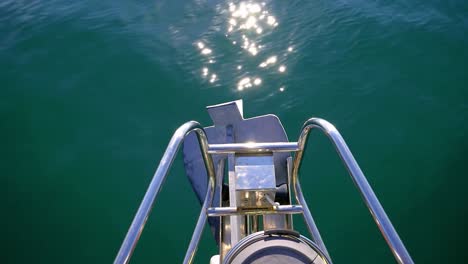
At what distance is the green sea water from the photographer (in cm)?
388

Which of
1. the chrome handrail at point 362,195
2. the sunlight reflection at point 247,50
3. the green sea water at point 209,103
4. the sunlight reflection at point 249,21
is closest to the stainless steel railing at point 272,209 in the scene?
the chrome handrail at point 362,195

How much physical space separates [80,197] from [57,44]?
2.94m

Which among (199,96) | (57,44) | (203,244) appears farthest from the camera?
(57,44)

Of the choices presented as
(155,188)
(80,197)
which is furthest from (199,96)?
(155,188)

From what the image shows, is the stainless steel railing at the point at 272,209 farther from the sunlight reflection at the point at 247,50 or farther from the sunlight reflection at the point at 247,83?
the sunlight reflection at the point at 247,50

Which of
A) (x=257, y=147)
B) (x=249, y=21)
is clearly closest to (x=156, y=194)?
(x=257, y=147)

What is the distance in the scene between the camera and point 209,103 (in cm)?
488

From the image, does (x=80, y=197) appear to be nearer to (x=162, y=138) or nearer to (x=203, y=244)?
(x=162, y=138)

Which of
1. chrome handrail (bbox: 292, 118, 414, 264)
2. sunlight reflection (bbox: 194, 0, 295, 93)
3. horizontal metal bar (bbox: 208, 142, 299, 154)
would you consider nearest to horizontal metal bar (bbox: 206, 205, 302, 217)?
chrome handrail (bbox: 292, 118, 414, 264)

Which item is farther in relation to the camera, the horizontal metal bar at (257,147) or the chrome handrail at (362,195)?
the horizontal metal bar at (257,147)

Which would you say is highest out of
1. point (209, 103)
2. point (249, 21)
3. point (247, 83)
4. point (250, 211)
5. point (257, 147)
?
point (249, 21)

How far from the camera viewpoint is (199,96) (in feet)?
16.2

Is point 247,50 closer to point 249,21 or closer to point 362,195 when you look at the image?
point 249,21

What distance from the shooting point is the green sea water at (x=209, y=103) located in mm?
3875
